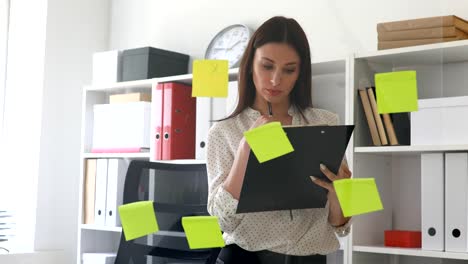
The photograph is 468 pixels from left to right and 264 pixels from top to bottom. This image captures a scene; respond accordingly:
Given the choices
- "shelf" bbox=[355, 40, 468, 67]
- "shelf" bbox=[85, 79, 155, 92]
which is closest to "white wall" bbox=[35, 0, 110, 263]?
"shelf" bbox=[85, 79, 155, 92]

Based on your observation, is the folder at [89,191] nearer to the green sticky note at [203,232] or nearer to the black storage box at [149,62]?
the black storage box at [149,62]

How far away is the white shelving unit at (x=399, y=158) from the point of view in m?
1.06

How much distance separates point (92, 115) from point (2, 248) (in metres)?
1.03

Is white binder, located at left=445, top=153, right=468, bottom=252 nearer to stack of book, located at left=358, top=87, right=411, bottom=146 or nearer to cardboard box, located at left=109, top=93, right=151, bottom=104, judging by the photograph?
stack of book, located at left=358, top=87, right=411, bottom=146

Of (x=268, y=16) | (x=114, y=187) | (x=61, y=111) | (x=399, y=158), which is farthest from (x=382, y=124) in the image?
(x=61, y=111)

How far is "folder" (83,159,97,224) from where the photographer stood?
1743 mm

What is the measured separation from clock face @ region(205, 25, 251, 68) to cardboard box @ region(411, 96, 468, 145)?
0.32 meters

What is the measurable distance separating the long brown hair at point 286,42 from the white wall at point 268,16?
2cm

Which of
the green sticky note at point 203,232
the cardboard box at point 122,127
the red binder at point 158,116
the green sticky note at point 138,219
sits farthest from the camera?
the cardboard box at point 122,127

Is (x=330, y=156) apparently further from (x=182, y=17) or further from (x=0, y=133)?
(x=0, y=133)

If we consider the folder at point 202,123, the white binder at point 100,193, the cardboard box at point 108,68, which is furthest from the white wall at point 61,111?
the folder at point 202,123

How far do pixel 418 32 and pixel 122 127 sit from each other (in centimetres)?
84

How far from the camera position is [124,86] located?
5.76ft

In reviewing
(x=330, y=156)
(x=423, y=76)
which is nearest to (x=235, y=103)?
(x=330, y=156)
